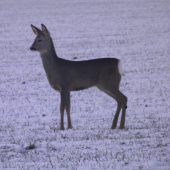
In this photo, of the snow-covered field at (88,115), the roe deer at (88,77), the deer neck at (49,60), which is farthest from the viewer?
the deer neck at (49,60)

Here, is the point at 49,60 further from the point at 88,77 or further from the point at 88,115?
the point at 88,115

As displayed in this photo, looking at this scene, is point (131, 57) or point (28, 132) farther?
point (131, 57)

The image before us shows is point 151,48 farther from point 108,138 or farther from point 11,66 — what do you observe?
point 108,138

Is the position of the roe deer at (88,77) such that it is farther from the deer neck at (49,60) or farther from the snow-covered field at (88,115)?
the snow-covered field at (88,115)

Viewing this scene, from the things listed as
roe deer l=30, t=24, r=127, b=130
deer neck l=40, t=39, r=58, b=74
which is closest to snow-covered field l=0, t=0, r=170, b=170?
roe deer l=30, t=24, r=127, b=130

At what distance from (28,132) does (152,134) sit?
7.64 ft

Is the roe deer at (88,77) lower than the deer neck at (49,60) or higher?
lower

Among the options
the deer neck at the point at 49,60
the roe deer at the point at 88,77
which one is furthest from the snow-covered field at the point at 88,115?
the deer neck at the point at 49,60

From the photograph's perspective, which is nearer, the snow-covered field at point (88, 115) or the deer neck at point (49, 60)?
the snow-covered field at point (88, 115)

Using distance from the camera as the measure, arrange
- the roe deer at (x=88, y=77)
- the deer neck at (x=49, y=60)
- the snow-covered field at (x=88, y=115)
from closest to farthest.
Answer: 1. the snow-covered field at (x=88, y=115)
2. the roe deer at (x=88, y=77)
3. the deer neck at (x=49, y=60)

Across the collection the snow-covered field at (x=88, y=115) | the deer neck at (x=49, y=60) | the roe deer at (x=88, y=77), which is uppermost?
the deer neck at (x=49, y=60)

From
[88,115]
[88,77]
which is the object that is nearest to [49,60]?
[88,77]

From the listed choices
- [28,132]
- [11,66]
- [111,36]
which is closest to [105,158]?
[28,132]

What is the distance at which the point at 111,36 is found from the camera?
2647 cm
